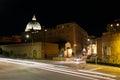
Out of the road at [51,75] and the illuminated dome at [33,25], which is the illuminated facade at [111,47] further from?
the illuminated dome at [33,25]

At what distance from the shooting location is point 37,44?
73.9m

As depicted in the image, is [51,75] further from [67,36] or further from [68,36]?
[67,36]

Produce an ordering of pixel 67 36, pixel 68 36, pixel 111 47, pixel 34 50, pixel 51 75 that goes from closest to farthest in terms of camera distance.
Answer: pixel 51 75 → pixel 111 47 → pixel 34 50 → pixel 68 36 → pixel 67 36

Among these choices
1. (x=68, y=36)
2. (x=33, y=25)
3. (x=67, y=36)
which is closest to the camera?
(x=68, y=36)

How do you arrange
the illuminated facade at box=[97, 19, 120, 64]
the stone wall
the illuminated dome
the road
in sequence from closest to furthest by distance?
the road
the illuminated facade at box=[97, 19, 120, 64]
the stone wall
the illuminated dome

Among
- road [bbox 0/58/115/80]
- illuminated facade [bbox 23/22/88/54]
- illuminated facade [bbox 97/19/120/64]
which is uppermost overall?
illuminated facade [bbox 23/22/88/54]

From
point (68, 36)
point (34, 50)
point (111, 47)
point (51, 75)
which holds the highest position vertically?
point (68, 36)

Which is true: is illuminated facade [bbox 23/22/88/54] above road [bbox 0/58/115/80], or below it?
above

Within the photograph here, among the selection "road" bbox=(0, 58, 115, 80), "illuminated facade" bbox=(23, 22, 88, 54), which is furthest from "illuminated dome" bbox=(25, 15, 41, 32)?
"road" bbox=(0, 58, 115, 80)

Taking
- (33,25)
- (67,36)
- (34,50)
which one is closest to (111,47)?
(34,50)

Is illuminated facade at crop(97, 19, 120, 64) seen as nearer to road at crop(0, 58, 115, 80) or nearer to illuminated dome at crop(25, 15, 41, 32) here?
road at crop(0, 58, 115, 80)

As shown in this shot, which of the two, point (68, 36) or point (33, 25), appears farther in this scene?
point (33, 25)

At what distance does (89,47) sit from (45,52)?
3476 centimetres

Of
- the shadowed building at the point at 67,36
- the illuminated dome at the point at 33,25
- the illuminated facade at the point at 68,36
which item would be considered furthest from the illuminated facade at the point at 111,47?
the illuminated dome at the point at 33,25
